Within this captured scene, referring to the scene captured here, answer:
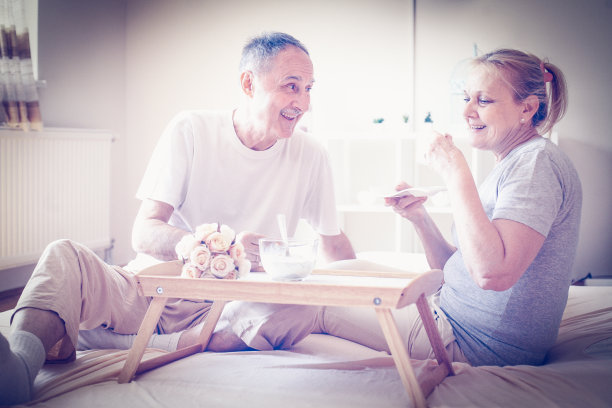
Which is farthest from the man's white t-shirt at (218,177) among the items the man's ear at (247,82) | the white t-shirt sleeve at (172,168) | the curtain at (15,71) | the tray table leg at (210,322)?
the curtain at (15,71)

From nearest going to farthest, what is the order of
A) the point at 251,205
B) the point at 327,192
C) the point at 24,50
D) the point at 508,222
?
the point at 508,222 < the point at 251,205 < the point at 327,192 < the point at 24,50

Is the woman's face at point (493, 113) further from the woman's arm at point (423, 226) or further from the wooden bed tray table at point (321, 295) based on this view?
the wooden bed tray table at point (321, 295)

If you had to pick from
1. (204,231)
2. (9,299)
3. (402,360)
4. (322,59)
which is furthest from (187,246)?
(322,59)

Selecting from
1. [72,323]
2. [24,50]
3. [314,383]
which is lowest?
[314,383]

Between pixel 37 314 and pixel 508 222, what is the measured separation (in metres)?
1.04

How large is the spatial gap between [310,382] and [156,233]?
0.73m

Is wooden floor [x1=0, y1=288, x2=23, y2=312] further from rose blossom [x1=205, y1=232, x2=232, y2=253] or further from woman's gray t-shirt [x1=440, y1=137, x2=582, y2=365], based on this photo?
woman's gray t-shirt [x1=440, y1=137, x2=582, y2=365]

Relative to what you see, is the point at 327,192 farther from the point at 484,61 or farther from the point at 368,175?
the point at 368,175

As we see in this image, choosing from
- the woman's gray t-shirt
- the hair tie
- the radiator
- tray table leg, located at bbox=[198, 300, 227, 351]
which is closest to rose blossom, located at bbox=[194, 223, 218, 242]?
tray table leg, located at bbox=[198, 300, 227, 351]

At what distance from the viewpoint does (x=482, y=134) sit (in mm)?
1528

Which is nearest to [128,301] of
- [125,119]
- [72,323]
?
[72,323]

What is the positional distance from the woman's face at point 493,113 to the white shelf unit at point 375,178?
2201 mm

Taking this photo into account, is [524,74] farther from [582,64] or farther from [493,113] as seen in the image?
[582,64]

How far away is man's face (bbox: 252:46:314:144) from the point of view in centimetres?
194
